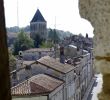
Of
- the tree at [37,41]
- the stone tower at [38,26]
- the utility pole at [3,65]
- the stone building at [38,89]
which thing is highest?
the utility pole at [3,65]

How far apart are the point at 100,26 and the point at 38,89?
18228 mm

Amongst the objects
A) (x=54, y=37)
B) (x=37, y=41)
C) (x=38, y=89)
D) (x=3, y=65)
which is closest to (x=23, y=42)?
(x=37, y=41)

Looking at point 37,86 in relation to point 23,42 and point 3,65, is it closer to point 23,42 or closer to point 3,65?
point 3,65

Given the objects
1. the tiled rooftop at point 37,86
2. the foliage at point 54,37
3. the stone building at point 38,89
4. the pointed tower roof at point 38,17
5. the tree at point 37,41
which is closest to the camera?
the stone building at point 38,89

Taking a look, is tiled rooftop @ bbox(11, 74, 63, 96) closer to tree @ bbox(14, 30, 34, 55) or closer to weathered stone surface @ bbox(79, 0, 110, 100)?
weathered stone surface @ bbox(79, 0, 110, 100)

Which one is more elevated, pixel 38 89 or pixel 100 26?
pixel 100 26

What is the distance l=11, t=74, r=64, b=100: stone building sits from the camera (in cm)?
1972

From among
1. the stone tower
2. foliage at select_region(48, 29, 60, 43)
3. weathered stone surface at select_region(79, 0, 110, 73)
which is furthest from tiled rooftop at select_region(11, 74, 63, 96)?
the stone tower

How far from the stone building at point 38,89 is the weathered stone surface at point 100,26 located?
17.4m

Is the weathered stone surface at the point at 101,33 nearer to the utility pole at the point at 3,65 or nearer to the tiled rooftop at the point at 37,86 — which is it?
the utility pole at the point at 3,65

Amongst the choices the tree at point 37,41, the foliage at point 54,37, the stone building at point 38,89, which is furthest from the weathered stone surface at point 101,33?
the tree at point 37,41

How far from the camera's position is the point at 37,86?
2083 centimetres

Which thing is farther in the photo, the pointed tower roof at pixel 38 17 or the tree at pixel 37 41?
the pointed tower roof at pixel 38 17

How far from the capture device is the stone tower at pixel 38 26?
85188mm
